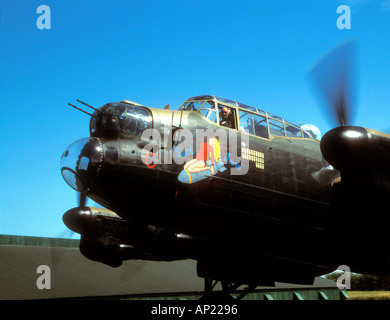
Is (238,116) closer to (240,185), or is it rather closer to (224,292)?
(240,185)

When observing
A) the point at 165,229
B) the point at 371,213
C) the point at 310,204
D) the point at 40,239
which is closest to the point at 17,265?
the point at 40,239

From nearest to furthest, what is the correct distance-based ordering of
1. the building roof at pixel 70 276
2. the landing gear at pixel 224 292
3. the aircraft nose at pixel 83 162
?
the aircraft nose at pixel 83 162 < the landing gear at pixel 224 292 < the building roof at pixel 70 276

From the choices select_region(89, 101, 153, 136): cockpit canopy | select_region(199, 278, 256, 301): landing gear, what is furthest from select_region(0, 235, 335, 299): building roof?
select_region(89, 101, 153, 136): cockpit canopy

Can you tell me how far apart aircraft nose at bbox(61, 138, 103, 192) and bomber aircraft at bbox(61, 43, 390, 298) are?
0.08 ft

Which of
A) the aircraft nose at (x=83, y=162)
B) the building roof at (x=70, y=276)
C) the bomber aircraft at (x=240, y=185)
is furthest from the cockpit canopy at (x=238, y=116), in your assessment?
the building roof at (x=70, y=276)

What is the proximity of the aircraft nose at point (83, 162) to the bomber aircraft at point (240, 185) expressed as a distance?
2cm

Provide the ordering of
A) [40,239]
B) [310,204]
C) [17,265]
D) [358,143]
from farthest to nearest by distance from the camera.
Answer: [40,239] → [17,265] → [310,204] → [358,143]

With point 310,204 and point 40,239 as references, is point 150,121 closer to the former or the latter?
point 310,204

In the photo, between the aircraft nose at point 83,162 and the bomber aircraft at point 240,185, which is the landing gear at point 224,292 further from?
the aircraft nose at point 83,162

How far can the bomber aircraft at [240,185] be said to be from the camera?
8.62 meters

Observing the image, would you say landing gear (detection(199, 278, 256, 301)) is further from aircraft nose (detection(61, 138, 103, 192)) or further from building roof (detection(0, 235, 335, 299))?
building roof (detection(0, 235, 335, 299))

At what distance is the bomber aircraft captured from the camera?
862 centimetres

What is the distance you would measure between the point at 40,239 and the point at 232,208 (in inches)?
988
